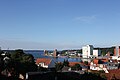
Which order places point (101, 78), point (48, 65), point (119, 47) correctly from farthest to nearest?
point (119, 47), point (48, 65), point (101, 78)

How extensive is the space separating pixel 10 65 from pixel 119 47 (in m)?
104

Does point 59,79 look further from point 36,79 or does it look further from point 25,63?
point 25,63

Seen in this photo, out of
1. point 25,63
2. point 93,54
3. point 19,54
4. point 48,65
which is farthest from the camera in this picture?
point 93,54

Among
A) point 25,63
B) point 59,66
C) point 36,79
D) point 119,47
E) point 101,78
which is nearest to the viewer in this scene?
point 36,79

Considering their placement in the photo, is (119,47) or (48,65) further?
(119,47)

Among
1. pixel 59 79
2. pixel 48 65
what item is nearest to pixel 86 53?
pixel 48 65

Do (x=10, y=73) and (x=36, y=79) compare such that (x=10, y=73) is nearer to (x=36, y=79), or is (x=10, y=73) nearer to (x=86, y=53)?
(x=36, y=79)

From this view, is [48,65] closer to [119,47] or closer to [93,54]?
[119,47]

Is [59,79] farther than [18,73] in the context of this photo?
No

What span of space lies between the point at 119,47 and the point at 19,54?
309 ft

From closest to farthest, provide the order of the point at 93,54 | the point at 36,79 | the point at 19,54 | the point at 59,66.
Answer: the point at 36,79 → the point at 19,54 → the point at 59,66 → the point at 93,54

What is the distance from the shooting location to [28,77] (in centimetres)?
3038

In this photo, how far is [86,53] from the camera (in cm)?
16900

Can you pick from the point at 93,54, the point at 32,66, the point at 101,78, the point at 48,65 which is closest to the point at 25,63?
the point at 32,66
